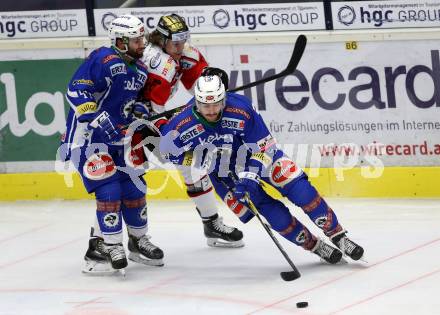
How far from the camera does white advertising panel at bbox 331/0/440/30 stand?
763cm

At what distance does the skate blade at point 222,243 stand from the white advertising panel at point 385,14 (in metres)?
1.81

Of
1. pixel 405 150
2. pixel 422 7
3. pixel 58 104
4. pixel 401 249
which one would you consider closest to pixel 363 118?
pixel 405 150

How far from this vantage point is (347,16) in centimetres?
780

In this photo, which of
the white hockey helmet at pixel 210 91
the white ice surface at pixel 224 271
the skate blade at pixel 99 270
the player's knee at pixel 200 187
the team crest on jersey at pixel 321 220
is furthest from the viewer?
the player's knee at pixel 200 187

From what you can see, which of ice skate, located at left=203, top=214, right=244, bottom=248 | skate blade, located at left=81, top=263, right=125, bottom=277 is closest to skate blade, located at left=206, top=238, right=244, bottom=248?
ice skate, located at left=203, top=214, right=244, bottom=248

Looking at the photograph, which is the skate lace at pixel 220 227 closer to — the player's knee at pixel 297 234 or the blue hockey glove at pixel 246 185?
the player's knee at pixel 297 234

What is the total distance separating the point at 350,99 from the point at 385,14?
606 mm

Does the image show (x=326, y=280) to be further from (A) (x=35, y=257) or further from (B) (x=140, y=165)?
(A) (x=35, y=257)

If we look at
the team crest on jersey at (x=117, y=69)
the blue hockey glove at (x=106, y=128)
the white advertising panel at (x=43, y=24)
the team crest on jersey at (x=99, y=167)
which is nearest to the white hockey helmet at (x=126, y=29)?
the team crest on jersey at (x=117, y=69)

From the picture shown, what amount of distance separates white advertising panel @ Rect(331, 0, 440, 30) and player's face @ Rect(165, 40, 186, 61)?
1.59 m

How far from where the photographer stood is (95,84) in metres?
6.23

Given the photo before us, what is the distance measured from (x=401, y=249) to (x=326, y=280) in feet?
2.37

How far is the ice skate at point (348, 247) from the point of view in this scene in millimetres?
6004

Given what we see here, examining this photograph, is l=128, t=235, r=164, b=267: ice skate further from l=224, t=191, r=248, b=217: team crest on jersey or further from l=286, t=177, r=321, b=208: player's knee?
l=286, t=177, r=321, b=208: player's knee
